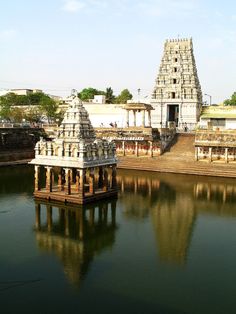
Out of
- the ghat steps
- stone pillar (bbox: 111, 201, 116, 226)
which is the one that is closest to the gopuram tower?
the ghat steps

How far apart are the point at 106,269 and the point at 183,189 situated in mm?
17147

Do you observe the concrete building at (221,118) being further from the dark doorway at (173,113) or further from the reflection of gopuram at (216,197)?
the reflection of gopuram at (216,197)

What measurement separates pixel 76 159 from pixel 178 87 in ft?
119

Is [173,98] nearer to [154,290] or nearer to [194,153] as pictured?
[194,153]

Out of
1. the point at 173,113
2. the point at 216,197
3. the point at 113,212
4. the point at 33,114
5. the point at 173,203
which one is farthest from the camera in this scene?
the point at 33,114

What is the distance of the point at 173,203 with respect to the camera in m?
26.8

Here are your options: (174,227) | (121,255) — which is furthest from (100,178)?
(121,255)

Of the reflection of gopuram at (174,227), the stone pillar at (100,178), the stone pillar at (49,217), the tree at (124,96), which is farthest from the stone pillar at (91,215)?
the tree at (124,96)

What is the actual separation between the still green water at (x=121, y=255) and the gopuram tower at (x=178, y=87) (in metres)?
29.4

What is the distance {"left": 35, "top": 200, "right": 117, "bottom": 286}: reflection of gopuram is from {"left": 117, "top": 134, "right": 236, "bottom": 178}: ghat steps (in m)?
15.0

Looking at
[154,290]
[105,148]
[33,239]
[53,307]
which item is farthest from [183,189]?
[53,307]

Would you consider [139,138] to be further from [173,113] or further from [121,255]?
[121,255]

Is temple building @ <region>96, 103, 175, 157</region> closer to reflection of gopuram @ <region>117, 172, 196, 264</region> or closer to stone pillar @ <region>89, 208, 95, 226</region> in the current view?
reflection of gopuram @ <region>117, 172, 196, 264</region>

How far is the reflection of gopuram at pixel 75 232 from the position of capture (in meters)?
16.4
